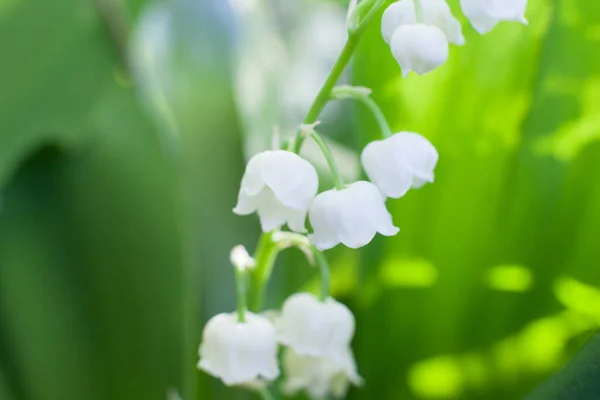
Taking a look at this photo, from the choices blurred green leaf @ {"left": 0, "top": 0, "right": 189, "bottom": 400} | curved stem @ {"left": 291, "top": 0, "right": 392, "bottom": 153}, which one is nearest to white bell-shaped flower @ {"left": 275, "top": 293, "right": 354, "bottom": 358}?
curved stem @ {"left": 291, "top": 0, "right": 392, "bottom": 153}

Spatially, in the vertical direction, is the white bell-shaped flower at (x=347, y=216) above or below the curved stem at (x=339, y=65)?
below

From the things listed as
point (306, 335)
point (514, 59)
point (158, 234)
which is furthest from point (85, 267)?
point (514, 59)

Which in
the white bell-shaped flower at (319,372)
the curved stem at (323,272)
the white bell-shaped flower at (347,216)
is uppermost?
the white bell-shaped flower at (347,216)

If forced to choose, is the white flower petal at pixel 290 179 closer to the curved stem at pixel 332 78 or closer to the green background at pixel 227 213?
the curved stem at pixel 332 78

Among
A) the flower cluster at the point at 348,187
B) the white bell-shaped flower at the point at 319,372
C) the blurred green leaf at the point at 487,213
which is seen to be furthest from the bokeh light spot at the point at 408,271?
the flower cluster at the point at 348,187

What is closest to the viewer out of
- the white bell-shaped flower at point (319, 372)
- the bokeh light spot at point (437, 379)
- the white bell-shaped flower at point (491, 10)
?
the white bell-shaped flower at point (491, 10)

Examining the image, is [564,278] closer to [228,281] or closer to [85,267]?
[228,281]

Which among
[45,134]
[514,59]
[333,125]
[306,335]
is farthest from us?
[333,125]

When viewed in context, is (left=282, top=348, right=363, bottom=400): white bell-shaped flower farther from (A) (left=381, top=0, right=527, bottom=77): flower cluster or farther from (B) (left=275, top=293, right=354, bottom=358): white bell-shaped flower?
(A) (left=381, top=0, right=527, bottom=77): flower cluster
